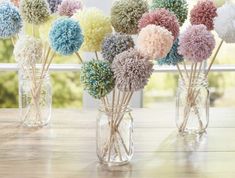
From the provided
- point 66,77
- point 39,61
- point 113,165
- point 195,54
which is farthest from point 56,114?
point 66,77

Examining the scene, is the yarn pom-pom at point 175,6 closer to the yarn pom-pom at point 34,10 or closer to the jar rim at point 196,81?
the jar rim at point 196,81

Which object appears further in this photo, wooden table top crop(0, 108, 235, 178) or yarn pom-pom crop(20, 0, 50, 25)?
yarn pom-pom crop(20, 0, 50, 25)

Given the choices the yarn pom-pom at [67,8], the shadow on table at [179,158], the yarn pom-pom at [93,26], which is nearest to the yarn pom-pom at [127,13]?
the yarn pom-pom at [93,26]

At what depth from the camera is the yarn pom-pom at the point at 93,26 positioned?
4.34ft

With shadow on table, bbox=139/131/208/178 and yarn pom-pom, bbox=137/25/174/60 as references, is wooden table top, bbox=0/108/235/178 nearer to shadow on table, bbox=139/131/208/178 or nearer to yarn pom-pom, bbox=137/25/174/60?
shadow on table, bbox=139/131/208/178

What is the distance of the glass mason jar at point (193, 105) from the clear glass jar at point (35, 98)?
0.38m

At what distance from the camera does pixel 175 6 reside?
55.5 inches

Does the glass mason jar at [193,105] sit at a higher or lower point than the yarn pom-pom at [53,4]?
lower

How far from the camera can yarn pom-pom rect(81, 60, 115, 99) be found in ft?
4.12

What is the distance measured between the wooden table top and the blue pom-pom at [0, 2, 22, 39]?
283 millimetres

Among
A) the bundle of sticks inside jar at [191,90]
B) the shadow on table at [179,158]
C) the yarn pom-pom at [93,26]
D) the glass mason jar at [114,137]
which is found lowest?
the shadow on table at [179,158]

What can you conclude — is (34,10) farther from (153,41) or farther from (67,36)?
(153,41)

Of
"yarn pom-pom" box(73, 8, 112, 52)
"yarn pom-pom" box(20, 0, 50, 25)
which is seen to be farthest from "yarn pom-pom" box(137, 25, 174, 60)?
"yarn pom-pom" box(20, 0, 50, 25)

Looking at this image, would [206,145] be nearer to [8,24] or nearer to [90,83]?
[90,83]
